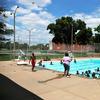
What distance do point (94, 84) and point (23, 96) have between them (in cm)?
363

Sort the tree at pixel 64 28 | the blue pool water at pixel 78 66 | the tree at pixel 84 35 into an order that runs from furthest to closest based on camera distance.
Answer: the tree at pixel 84 35 → the tree at pixel 64 28 → the blue pool water at pixel 78 66

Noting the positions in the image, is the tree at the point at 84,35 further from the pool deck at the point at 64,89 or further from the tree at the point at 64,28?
the pool deck at the point at 64,89

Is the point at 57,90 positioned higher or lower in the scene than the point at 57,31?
lower

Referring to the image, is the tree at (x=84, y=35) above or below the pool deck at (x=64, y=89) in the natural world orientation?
above

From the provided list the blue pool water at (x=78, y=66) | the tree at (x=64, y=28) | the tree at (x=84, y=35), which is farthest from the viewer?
the tree at (x=84, y=35)

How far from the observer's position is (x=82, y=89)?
10594mm

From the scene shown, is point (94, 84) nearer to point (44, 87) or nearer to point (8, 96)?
point (44, 87)

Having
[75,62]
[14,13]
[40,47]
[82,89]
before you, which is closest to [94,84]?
[82,89]

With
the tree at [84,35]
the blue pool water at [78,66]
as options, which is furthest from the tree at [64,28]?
the blue pool water at [78,66]

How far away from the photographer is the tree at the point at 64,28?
71.3m

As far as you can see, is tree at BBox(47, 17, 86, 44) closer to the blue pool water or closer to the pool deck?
the blue pool water

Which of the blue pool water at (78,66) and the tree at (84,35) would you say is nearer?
the blue pool water at (78,66)

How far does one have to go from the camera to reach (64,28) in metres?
71.6

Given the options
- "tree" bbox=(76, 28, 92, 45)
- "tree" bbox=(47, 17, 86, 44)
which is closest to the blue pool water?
→ "tree" bbox=(47, 17, 86, 44)
